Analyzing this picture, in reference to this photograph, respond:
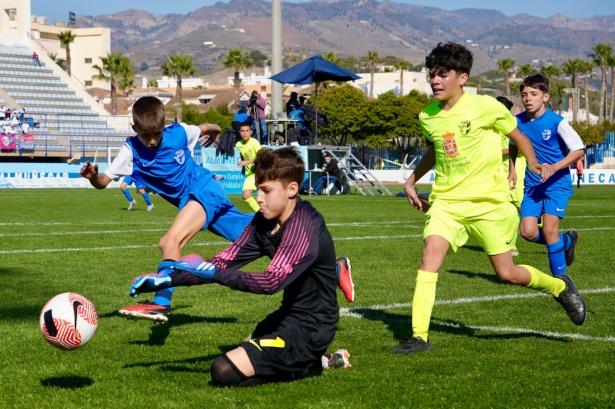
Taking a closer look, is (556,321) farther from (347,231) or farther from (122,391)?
(347,231)

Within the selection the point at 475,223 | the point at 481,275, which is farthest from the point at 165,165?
the point at 481,275

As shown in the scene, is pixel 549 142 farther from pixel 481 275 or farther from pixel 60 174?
pixel 60 174

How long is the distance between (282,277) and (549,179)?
477cm

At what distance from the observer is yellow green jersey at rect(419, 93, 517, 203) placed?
233 inches

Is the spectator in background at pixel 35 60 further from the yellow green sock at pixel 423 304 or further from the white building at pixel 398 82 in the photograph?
the white building at pixel 398 82

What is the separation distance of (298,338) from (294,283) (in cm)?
31

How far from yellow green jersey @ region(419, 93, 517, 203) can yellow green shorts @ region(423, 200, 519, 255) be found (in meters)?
0.06

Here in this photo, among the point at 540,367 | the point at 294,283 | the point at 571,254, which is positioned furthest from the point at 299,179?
the point at 571,254

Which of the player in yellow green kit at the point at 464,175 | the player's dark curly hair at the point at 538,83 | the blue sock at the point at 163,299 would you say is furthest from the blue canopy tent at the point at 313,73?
the player in yellow green kit at the point at 464,175

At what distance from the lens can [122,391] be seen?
4.51 meters

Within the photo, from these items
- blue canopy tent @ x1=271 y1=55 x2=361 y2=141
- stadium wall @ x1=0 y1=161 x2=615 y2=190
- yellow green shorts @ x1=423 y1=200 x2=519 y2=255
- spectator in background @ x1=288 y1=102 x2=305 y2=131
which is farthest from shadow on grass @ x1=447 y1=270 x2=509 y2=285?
stadium wall @ x1=0 y1=161 x2=615 y2=190

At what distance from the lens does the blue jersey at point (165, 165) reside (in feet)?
22.4

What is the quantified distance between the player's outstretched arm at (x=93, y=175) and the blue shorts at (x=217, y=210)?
25.8 inches

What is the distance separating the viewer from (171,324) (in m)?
6.67
